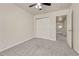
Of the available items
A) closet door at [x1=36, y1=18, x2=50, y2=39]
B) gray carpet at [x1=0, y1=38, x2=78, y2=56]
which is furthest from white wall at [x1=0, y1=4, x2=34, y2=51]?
closet door at [x1=36, y1=18, x2=50, y2=39]

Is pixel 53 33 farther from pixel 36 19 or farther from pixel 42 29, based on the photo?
pixel 36 19

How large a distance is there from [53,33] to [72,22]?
5.65 feet

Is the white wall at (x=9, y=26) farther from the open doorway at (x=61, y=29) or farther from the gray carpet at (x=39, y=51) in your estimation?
the open doorway at (x=61, y=29)

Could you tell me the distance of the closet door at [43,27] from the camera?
5074 millimetres

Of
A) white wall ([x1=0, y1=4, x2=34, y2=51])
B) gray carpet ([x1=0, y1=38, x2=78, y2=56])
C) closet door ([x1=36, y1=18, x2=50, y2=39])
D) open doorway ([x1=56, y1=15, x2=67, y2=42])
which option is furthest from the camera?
open doorway ([x1=56, y1=15, x2=67, y2=42])

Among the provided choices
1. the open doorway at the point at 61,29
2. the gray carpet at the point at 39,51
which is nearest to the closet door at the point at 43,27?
the open doorway at the point at 61,29

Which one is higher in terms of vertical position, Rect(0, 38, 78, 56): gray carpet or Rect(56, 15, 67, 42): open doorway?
Rect(56, 15, 67, 42): open doorway

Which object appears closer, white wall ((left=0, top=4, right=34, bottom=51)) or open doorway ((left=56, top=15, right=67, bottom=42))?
white wall ((left=0, top=4, right=34, bottom=51))

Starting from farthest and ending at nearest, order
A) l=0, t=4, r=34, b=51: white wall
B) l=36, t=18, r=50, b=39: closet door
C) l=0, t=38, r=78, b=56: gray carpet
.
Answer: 1. l=36, t=18, r=50, b=39: closet door
2. l=0, t=4, r=34, b=51: white wall
3. l=0, t=38, r=78, b=56: gray carpet

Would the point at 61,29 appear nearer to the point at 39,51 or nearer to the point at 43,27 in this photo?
the point at 43,27

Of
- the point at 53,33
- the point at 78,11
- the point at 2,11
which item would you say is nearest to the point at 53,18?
the point at 53,33

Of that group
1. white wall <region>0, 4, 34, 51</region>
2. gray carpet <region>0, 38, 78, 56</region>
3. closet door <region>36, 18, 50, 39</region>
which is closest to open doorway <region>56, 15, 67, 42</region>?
closet door <region>36, 18, 50, 39</region>

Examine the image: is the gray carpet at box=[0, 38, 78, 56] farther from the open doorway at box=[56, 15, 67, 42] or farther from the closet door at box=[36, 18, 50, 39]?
the open doorway at box=[56, 15, 67, 42]

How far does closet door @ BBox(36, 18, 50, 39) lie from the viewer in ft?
16.6
